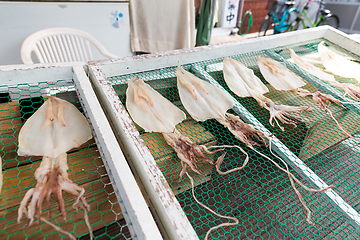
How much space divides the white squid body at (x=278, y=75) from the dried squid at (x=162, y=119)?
1.94ft

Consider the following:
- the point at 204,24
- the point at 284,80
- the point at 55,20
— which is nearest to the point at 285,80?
the point at 284,80

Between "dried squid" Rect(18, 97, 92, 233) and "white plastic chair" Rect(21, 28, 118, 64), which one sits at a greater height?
"dried squid" Rect(18, 97, 92, 233)

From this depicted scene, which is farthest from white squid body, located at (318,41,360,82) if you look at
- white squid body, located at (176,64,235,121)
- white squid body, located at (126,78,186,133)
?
white squid body, located at (126,78,186,133)

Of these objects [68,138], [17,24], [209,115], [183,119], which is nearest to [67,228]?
[68,138]

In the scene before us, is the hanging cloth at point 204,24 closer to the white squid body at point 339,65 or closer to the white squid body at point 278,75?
the white squid body at point 339,65

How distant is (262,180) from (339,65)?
1085mm

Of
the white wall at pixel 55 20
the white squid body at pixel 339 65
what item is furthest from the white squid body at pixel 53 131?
the white wall at pixel 55 20

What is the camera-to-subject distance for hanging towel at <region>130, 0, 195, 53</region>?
9.81ft

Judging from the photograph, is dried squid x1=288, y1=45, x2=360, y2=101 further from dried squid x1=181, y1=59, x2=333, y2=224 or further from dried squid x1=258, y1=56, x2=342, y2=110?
dried squid x1=181, y1=59, x2=333, y2=224

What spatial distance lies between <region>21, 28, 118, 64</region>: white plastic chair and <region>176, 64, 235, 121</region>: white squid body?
4.01 ft

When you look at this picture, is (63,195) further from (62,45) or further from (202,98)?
(62,45)

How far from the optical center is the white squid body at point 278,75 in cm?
111

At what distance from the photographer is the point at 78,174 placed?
25.1 inches

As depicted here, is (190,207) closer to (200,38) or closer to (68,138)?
(68,138)
